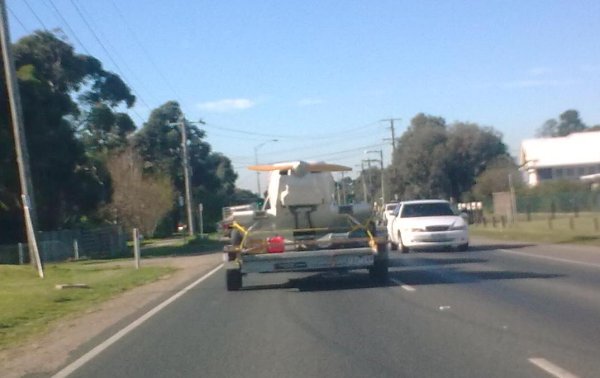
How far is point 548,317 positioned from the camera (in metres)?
14.6

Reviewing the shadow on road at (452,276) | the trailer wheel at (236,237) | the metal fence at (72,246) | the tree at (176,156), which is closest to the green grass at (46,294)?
the trailer wheel at (236,237)

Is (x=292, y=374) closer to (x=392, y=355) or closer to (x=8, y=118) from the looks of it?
(x=392, y=355)

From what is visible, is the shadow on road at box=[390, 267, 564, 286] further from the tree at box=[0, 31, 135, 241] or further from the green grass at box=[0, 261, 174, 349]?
the tree at box=[0, 31, 135, 241]

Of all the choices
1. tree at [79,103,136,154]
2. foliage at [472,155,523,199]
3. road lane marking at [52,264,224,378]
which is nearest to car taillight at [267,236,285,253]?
road lane marking at [52,264,224,378]

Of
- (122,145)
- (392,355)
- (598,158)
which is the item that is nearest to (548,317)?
(392,355)

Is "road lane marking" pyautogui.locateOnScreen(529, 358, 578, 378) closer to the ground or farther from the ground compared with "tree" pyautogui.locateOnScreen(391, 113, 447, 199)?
closer to the ground

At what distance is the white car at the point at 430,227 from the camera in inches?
1294

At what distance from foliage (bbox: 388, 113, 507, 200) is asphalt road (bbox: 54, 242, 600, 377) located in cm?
6167

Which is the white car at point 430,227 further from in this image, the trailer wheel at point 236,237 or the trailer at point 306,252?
the trailer wheel at point 236,237

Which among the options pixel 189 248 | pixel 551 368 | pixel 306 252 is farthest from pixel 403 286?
pixel 189 248

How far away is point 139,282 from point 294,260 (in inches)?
333

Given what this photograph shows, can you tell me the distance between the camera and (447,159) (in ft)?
281

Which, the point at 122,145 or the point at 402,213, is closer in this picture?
the point at 402,213

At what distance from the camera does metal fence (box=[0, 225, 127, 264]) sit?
152ft
